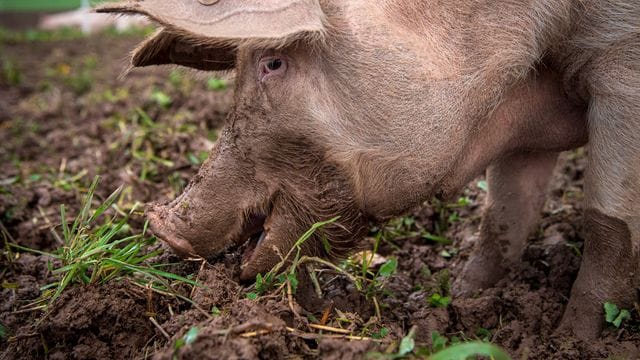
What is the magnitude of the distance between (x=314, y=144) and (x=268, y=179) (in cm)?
27

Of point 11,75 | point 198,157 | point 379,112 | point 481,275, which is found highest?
point 379,112

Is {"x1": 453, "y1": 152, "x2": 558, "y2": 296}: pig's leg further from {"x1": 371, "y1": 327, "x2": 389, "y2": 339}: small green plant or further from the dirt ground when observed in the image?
{"x1": 371, "y1": 327, "x2": 389, "y2": 339}: small green plant

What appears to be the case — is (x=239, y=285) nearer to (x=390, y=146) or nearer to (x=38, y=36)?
(x=390, y=146)

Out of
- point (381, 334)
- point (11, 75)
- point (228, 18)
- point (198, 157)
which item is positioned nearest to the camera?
point (228, 18)

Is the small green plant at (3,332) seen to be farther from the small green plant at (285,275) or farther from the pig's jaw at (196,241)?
the small green plant at (285,275)

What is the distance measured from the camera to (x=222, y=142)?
3.48m

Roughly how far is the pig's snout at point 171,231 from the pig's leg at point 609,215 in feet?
5.81

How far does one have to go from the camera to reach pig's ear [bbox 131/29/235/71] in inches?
141

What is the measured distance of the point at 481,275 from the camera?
4.45m

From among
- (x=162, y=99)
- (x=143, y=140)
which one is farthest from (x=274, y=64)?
(x=162, y=99)

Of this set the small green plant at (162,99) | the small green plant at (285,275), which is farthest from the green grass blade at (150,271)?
the small green plant at (162,99)

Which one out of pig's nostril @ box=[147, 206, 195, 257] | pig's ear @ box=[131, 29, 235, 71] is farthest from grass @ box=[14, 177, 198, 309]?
pig's ear @ box=[131, 29, 235, 71]

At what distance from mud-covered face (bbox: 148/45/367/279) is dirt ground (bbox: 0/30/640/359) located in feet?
0.67

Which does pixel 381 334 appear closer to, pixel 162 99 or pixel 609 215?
pixel 609 215
